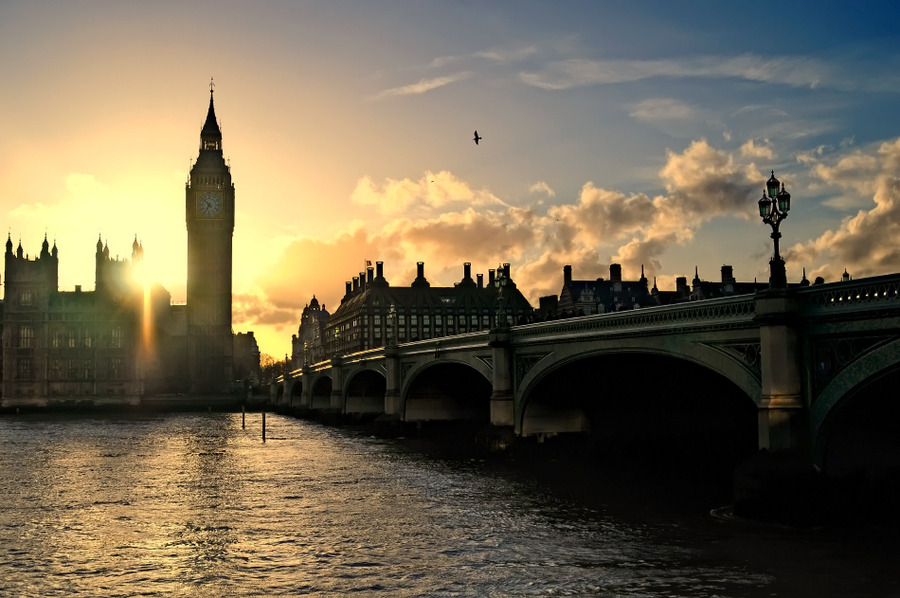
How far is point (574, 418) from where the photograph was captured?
48.9 metres

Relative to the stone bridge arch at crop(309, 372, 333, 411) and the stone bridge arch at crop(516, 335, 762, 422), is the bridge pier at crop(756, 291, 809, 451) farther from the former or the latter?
the stone bridge arch at crop(309, 372, 333, 411)

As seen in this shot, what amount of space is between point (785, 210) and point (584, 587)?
→ 11.3 metres

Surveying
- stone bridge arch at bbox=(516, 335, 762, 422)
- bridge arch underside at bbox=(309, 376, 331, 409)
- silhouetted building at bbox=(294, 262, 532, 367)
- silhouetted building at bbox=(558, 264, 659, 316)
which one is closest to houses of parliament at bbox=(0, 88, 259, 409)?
silhouetted building at bbox=(294, 262, 532, 367)

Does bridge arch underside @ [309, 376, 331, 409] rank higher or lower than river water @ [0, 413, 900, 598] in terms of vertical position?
higher

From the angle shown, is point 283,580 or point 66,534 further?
point 66,534

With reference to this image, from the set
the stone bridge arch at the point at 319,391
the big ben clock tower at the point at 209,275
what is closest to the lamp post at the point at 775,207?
the stone bridge arch at the point at 319,391

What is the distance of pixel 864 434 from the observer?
29.7 m

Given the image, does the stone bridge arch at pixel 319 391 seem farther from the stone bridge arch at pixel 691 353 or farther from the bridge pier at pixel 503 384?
the stone bridge arch at pixel 691 353

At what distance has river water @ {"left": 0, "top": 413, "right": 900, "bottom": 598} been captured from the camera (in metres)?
20.8

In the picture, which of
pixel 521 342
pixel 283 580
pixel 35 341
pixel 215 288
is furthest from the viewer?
pixel 215 288

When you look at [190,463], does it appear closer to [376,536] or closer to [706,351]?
[376,536]

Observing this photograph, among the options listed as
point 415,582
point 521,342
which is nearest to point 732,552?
point 415,582

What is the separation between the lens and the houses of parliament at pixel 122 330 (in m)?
153

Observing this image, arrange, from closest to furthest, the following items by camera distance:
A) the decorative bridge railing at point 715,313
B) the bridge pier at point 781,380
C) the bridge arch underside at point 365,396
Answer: the decorative bridge railing at point 715,313, the bridge pier at point 781,380, the bridge arch underside at point 365,396
